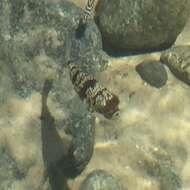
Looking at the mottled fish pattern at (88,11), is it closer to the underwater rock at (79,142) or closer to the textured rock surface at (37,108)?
the textured rock surface at (37,108)

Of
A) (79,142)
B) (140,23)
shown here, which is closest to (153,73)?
(140,23)

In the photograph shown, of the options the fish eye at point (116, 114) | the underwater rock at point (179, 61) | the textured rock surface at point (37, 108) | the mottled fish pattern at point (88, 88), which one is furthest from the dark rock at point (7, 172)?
the underwater rock at point (179, 61)

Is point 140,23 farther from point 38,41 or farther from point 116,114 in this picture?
point 38,41

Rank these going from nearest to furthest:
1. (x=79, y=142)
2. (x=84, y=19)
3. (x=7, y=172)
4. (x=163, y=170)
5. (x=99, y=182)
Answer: (x=7, y=172) → (x=99, y=182) → (x=79, y=142) → (x=163, y=170) → (x=84, y=19)

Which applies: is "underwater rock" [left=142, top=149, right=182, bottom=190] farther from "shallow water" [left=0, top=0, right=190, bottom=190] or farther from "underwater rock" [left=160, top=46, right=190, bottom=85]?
"underwater rock" [left=160, top=46, right=190, bottom=85]

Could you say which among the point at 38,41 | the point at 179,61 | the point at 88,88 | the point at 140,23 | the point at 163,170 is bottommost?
the point at 163,170

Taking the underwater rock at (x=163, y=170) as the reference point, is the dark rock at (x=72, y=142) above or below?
above
